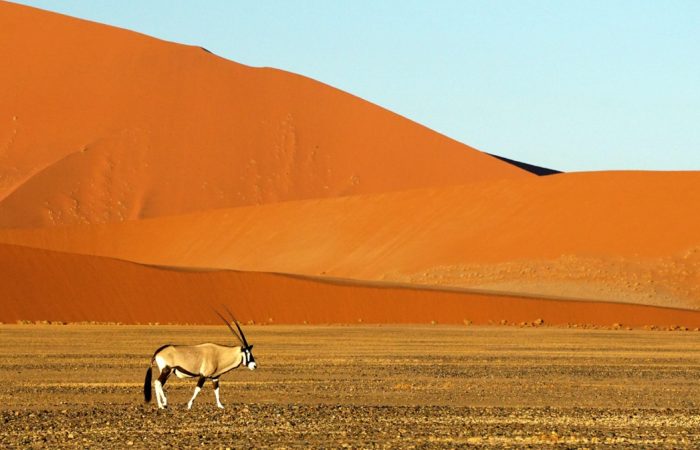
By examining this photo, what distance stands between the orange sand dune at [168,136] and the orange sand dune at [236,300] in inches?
1164

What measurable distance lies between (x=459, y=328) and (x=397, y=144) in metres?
55.6

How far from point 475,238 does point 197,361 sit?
58044mm

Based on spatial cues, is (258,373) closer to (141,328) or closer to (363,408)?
(363,408)

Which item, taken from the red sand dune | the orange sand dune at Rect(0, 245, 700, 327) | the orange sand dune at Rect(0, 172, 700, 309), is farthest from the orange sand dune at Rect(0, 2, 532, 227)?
the orange sand dune at Rect(0, 245, 700, 327)

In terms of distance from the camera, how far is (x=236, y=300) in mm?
53062

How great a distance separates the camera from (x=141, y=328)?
43.3 meters

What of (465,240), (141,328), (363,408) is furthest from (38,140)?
(363,408)

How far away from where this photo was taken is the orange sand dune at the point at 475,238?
216 feet

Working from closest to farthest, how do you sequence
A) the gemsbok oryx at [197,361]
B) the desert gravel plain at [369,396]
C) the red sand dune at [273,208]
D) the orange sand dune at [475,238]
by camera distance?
the desert gravel plain at [369,396], the gemsbok oryx at [197,361], the red sand dune at [273,208], the orange sand dune at [475,238]

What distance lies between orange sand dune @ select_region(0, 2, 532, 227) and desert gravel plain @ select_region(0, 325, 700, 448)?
173 feet

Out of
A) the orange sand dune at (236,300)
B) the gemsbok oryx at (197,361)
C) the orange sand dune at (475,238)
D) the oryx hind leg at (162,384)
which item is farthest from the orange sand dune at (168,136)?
the gemsbok oryx at (197,361)

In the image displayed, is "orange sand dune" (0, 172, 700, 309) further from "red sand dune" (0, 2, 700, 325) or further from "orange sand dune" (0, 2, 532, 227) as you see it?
"orange sand dune" (0, 2, 532, 227)

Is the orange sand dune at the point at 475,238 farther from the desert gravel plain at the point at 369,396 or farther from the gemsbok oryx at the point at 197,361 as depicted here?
the gemsbok oryx at the point at 197,361

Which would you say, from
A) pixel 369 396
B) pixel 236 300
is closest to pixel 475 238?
pixel 236 300
